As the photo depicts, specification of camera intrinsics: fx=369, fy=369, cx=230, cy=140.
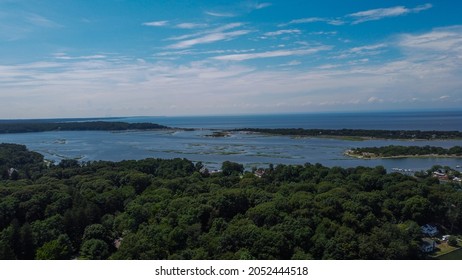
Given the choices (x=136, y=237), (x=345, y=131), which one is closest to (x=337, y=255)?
(x=136, y=237)

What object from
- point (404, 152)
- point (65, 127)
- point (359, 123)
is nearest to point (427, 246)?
point (404, 152)

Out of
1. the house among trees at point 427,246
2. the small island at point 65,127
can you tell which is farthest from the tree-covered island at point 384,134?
the house among trees at point 427,246

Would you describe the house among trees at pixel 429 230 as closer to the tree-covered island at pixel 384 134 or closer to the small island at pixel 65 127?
the tree-covered island at pixel 384 134

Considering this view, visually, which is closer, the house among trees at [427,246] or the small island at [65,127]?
the house among trees at [427,246]

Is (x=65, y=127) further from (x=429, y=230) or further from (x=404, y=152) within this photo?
(x=429, y=230)

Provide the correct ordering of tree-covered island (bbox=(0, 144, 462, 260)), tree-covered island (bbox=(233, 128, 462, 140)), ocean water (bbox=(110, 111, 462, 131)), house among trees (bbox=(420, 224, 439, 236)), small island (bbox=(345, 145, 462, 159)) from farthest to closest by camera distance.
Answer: ocean water (bbox=(110, 111, 462, 131)), tree-covered island (bbox=(233, 128, 462, 140)), small island (bbox=(345, 145, 462, 159)), house among trees (bbox=(420, 224, 439, 236)), tree-covered island (bbox=(0, 144, 462, 260))

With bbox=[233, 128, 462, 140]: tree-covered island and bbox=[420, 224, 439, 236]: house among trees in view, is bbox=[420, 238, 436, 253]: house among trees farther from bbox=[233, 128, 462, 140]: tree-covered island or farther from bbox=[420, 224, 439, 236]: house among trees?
bbox=[233, 128, 462, 140]: tree-covered island

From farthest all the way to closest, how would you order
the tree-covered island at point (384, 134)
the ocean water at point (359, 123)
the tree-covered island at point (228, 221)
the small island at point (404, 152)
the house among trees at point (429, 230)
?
the ocean water at point (359, 123) → the tree-covered island at point (384, 134) → the small island at point (404, 152) → the house among trees at point (429, 230) → the tree-covered island at point (228, 221)

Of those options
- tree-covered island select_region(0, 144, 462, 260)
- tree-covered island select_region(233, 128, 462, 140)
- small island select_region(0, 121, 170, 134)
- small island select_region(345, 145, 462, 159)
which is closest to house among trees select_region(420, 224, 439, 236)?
tree-covered island select_region(0, 144, 462, 260)

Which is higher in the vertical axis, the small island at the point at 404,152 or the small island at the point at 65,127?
the small island at the point at 65,127
